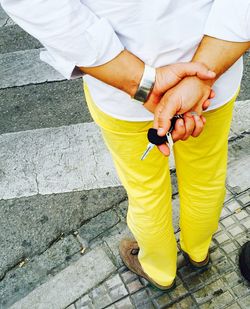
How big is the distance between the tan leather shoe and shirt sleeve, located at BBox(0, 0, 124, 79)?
128 centimetres

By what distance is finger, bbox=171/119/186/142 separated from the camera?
1.17m

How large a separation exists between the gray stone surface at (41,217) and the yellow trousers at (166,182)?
2.41 ft

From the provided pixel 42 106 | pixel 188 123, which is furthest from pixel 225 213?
pixel 42 106

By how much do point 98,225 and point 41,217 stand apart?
426 mm

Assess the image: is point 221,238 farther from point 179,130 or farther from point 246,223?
point 179,130

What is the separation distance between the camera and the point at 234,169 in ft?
8.39

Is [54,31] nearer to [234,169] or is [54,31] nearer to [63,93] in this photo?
[234,169]

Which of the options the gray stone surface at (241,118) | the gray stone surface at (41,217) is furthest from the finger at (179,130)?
the gray stone surface at (241,118)

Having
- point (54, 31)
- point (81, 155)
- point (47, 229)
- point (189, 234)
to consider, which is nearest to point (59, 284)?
point (47, 229)

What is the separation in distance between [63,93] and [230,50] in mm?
2656

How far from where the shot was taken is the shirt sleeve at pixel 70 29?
1.10 metres

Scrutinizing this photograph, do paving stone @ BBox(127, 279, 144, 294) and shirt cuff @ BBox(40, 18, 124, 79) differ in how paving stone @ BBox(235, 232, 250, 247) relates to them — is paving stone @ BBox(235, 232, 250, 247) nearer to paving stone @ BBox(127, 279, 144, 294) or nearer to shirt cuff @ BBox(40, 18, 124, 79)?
paving stone @ BBox(127, 279, 144, 294)

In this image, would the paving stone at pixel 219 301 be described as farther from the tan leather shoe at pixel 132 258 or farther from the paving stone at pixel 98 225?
the paving stone at pixel 98 225

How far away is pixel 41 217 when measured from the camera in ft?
8.55
